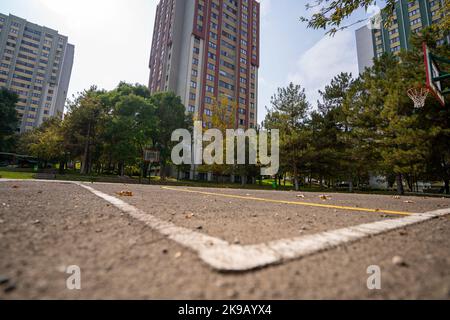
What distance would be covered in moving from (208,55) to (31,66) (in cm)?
7314

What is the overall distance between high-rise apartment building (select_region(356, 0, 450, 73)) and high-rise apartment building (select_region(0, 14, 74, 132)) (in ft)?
317

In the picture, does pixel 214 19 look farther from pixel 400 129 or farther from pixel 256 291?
pixel 256 291

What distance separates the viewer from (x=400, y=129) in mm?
12703

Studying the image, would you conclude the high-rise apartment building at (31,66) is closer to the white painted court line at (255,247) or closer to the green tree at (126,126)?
the green tree at (126,126)

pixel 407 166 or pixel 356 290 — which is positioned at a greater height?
pixel 407 166

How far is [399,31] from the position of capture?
43.4m

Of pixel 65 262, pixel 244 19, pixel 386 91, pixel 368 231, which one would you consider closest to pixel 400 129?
pixel 386 91

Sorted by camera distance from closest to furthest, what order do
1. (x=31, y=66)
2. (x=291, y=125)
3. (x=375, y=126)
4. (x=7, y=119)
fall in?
1. (x=375, y=126)
2. (x=291, y=125)
3. (x=7, y=119)
4. (x=31, y=66)

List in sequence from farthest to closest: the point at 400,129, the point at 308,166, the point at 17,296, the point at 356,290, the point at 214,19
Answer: the point at 214,19 → the point at 308,166 → the point at 400,129 → the point at 356,290 → the point at 17,296

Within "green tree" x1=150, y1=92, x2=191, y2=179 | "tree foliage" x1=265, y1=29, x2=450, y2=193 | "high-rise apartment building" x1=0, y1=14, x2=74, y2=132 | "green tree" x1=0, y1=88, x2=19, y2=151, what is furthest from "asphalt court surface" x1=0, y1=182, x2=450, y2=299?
"high-rise apartment building" x1=0, y1=14, x2=74, y2=132

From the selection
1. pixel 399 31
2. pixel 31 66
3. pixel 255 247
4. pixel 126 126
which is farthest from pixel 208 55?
pixel 31 66

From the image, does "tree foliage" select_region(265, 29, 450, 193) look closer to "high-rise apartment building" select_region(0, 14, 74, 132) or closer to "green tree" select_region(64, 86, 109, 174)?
"green tree" select_region(64, 86, 109, 174)

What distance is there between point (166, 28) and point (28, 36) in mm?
63331

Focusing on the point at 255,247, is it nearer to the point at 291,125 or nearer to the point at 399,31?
the point at 291,125
